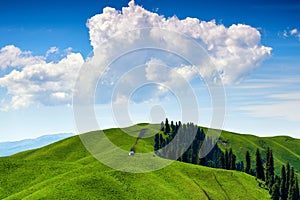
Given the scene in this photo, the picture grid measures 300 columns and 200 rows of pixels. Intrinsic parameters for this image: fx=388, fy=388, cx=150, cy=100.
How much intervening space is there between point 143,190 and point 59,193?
22.4 meters

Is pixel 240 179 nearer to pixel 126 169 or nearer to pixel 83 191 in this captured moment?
pixel 126 169

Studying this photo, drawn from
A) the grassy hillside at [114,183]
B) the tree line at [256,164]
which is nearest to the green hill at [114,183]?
the grassy hillside at [114,183]

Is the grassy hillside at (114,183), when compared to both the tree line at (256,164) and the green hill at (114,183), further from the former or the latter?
the tree line at (256,164)

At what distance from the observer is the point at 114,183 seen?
9756cm

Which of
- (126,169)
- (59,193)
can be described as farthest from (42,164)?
(59,193)

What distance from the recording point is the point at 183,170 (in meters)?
123

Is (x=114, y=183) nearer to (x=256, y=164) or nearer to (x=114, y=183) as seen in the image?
(x=114, y=183)

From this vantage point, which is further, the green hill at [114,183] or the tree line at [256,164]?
the tree line at [256,164]

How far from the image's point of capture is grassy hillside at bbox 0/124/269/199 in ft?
301

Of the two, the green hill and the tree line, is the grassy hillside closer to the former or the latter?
the green hill

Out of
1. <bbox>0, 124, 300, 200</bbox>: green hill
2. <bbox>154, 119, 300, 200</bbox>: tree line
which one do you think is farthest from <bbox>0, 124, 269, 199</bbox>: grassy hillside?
<bbox>154, 119, 300, 200</bbox>: tree line

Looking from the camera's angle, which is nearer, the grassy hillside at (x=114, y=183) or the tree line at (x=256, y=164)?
the grassy hillside at (x=114, y=183)

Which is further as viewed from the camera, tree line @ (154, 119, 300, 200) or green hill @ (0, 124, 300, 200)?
tree line @ (154, 119, 300, 200)

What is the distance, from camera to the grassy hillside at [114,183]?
91.6m
